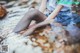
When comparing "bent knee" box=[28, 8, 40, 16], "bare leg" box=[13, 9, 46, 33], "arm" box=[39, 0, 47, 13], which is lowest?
"bare leg" box=[13, 9, 46, 33]

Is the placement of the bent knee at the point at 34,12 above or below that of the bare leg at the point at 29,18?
above

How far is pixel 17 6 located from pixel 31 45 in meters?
0.26

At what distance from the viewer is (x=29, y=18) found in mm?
1161

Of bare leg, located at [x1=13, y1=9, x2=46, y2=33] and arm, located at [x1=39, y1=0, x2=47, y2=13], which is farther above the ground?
arm, located at [x1=39, y1=0, x2=47, y2=13]

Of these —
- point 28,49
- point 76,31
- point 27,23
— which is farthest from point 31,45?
point 76,31

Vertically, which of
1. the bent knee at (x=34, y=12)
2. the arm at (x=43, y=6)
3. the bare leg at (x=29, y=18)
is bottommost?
the bare leg at (x=29, y=18)

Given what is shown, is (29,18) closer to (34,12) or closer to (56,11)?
(34,12)

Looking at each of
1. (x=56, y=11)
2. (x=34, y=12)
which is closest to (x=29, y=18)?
(x=34, y=12)

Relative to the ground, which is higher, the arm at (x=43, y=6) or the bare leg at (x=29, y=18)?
the arm at (x=43, y=6)

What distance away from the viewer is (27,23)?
1.17 metres

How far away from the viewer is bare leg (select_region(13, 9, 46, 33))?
116 cm

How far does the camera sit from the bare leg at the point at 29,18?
1156 millimetres

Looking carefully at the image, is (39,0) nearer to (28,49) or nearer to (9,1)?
(9,1)

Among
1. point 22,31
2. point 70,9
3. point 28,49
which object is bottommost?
point 28,49
